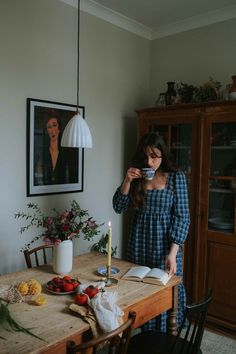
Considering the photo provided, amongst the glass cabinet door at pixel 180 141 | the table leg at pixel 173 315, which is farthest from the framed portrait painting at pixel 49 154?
the table leg at pixel 173 315

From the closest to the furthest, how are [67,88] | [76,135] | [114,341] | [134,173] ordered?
[114,341] < [76,135] < [134,173] < [67,88]

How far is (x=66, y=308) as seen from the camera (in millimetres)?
1473

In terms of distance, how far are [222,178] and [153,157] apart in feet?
2.90

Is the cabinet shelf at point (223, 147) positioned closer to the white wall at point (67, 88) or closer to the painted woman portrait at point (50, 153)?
the white wall at point (67, 88)

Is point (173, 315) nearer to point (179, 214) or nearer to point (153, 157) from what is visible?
point (179, 214)

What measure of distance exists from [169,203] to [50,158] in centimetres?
109

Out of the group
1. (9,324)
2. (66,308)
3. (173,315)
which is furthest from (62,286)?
(173,315)

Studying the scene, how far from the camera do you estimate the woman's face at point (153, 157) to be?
2.18 meters

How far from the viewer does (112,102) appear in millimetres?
3287

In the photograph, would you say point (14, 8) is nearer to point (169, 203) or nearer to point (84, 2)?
point (84, 2)

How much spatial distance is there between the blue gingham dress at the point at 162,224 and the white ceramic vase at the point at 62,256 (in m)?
0.53

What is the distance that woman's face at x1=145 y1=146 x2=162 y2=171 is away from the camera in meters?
2.18

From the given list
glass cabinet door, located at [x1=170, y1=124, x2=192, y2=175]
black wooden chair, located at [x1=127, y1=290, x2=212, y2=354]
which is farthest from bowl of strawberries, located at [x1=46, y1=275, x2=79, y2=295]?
glass cabinet door, located at [x1=170, y1=124, x2=192, y2=175]

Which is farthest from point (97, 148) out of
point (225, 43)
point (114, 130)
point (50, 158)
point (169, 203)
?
point (225, 43)
